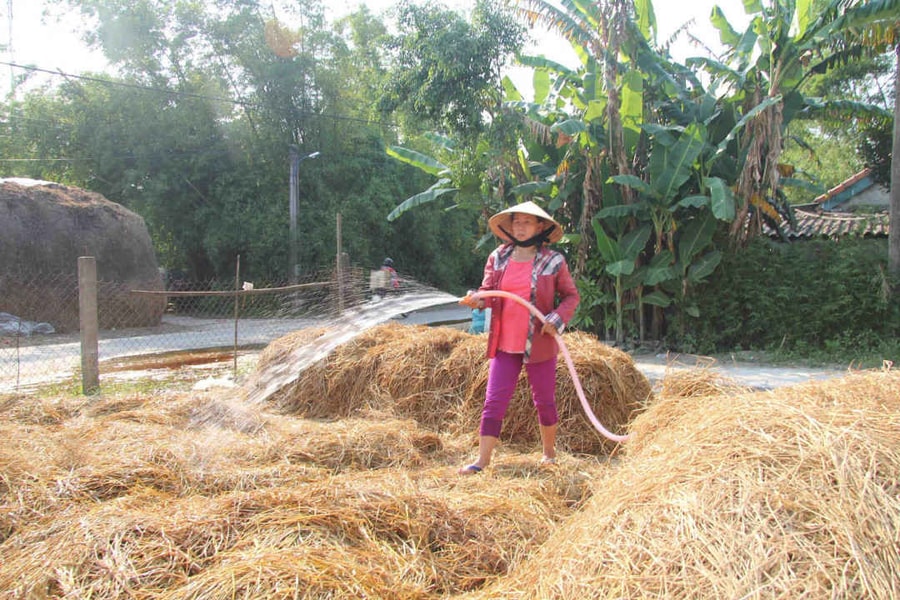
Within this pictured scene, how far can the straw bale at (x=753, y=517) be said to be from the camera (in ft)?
5.65

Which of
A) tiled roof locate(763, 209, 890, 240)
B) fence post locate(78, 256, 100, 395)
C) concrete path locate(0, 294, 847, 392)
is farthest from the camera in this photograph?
tiled roof locate(763, 209, 890, 240)

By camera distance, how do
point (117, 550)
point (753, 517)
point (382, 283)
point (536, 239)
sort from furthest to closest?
point (382, 283), point (536, 239), point (117, 550), point (753, 517)

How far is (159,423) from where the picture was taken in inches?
199

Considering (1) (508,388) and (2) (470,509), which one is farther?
(1) (508,388)

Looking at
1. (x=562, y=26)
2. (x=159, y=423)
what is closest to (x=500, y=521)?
(x=159, y=423)

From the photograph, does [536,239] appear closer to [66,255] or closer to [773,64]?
[773,64]

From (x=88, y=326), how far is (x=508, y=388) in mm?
4680

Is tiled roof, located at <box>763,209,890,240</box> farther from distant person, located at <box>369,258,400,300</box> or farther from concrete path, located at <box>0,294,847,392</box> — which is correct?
distant person, located at <box>369,258,400,300</box>

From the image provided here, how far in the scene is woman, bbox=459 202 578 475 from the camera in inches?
163

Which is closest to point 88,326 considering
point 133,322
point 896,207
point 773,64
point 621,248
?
point 621,248

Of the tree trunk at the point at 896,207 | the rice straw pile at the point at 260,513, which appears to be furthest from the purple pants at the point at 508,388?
the tree trunk at the point at 896,207

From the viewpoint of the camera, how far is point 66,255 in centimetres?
1460

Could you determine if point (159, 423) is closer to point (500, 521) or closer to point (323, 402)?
point (323, 402)

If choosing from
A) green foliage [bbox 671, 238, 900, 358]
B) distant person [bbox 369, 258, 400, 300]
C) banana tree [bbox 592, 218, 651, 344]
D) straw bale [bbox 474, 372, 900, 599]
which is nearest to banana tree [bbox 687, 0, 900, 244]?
green foliage [bbox 671, 238, 900, 358]
